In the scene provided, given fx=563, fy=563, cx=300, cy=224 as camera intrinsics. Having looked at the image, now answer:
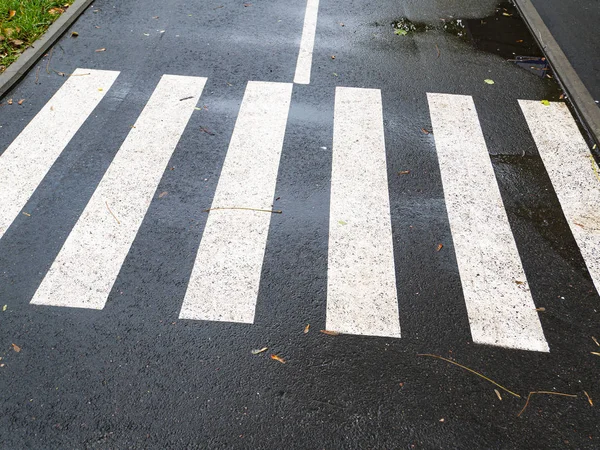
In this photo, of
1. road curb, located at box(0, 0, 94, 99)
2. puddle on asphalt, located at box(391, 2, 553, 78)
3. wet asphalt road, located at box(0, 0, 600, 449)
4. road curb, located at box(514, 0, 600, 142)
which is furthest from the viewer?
puddle on asphalt, located at box(391, 2, 553, 78)

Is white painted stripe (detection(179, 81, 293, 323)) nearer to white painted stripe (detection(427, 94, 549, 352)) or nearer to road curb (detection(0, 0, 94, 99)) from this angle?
white painted stripe (detection(427, 94, 549, 352))

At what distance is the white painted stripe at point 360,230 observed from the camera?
433 centimetres

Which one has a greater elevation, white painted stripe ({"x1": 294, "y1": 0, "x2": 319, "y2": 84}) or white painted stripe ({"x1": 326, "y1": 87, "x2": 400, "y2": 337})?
white painted stripe ({"x1": 326, "y1": 87, "x2": 400, "y2": 337})

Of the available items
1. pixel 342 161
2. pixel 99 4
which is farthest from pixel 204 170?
pixel 99 4

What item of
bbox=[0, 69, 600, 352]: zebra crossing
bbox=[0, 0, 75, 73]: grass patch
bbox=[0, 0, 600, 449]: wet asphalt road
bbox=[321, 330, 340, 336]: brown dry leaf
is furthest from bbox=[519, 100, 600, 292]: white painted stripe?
bbox=[0, 0, 75, 73]: grass patch

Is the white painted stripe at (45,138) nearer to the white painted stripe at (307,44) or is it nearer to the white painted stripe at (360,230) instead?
the white painted stripe at (307,44)

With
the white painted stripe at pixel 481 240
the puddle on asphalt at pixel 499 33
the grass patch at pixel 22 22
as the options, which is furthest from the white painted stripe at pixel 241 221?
the grass patch at pixel 22 22

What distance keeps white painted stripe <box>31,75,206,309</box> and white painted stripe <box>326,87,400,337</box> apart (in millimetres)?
1769

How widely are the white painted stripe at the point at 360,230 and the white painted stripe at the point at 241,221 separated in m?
0.62

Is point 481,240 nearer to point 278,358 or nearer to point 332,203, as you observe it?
point 332,203

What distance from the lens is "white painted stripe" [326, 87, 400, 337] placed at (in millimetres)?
4332

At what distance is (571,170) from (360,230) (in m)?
2.51

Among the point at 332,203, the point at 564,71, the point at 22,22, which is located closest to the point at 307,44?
the point at 564,71

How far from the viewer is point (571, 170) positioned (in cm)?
588
